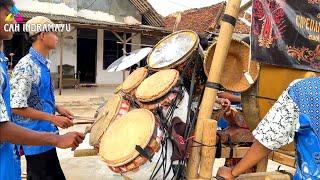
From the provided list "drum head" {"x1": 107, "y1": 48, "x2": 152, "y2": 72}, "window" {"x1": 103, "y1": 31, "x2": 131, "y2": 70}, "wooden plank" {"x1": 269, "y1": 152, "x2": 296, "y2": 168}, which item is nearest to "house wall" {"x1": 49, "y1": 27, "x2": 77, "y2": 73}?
"window" {"x1": 103, "y1": 31, "x2": 131, "y2": 70}

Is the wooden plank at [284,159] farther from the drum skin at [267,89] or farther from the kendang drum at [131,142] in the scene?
the kendang drum at [131,142]

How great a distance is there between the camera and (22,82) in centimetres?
312

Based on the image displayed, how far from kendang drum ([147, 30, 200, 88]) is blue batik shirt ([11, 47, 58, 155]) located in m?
0.87

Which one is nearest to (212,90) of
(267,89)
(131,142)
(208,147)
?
(208,147)

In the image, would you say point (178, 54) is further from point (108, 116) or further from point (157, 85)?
point (108, 116)

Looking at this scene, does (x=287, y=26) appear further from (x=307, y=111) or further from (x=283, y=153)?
(x=307, y=111)

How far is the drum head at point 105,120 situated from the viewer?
10.1 feet

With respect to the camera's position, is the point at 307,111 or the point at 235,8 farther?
the point at 235,8

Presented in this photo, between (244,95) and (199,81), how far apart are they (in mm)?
387

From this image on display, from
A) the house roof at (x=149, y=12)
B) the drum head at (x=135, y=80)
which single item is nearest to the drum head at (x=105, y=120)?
the drum head at (x=135, y=80)

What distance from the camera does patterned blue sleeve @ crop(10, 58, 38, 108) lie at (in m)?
3.04

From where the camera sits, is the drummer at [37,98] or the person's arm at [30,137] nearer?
the person's arm at [30,137]

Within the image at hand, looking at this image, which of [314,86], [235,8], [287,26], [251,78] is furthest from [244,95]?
[314,86]

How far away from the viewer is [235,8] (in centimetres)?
254
